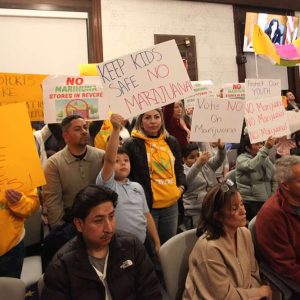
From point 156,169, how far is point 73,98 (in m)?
0.83

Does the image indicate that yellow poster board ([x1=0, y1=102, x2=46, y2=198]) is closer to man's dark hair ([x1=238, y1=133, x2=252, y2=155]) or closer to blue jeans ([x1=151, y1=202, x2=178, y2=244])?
blue jeans ([x1=151, y1=202, x2=178, y2=244])

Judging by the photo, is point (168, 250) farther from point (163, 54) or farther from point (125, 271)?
point (163, 54)

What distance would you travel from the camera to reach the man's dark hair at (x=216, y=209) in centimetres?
177

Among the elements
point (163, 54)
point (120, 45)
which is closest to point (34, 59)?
point (120, 45)

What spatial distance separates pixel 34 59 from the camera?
195 inches

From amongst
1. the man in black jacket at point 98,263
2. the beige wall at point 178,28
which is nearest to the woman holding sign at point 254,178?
the man in black jacket at point 98,263

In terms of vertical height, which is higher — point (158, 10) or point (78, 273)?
point (158, 10)

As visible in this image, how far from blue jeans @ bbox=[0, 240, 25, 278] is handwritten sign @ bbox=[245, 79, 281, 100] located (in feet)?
6.54

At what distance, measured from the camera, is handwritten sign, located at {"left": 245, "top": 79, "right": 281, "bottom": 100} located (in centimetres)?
280

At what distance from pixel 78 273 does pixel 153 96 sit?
108cm

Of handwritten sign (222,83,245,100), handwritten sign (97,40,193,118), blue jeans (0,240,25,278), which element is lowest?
blue jeans (0,240,25,278)

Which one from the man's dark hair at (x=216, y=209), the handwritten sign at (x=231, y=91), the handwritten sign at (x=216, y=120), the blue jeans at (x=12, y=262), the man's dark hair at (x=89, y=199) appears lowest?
the blue jeans at (x=12, y=262)

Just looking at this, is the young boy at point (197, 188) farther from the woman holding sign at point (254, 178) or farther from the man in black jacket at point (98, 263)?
the man in black jacket at point (98, 263)

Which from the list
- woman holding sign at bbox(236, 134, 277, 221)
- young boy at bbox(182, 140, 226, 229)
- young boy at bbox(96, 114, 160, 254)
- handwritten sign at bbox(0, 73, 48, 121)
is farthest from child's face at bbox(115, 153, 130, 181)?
woman holding sign at bbox(236, 134, 277, 221)
